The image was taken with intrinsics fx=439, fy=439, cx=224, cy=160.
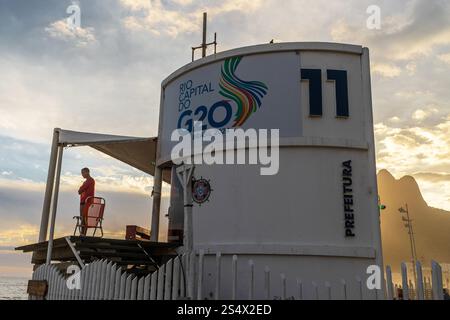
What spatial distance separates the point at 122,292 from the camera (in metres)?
9.48

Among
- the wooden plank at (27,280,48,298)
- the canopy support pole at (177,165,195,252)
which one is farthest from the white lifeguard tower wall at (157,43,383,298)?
the wooden plank at (27,280,48,298)

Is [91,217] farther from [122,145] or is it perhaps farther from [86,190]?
[122,145]

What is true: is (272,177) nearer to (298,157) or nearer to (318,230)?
(298,157)

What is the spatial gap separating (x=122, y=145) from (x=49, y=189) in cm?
306

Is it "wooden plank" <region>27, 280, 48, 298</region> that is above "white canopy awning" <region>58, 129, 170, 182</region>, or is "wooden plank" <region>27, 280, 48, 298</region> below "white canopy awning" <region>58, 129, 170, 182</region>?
below

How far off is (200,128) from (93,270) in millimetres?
5830

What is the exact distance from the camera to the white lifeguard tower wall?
→ 12094 millimetres

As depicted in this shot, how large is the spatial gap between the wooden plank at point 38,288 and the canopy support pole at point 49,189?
1.58 m

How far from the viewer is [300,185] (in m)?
12.5

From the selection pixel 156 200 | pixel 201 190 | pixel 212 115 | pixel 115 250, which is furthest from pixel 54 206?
pixel 212 115

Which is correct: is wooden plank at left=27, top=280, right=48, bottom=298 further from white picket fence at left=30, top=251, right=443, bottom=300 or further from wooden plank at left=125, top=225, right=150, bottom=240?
wooden plank at left=125, top=225, right=150, bottom=240

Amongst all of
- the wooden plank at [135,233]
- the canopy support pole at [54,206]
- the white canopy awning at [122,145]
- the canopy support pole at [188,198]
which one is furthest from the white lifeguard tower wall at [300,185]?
the canopy support pole at [54,206]

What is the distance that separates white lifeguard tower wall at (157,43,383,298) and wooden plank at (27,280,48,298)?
4.40 m
